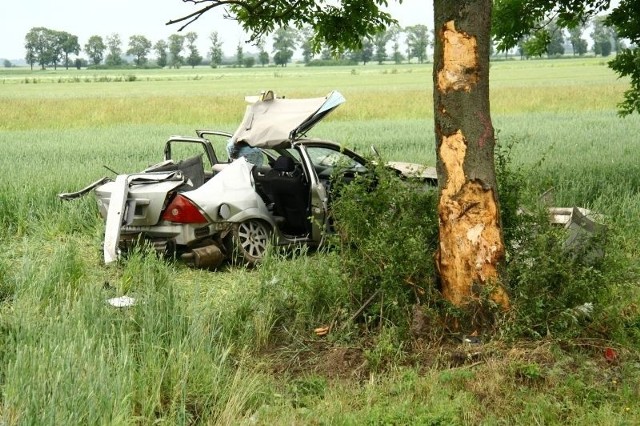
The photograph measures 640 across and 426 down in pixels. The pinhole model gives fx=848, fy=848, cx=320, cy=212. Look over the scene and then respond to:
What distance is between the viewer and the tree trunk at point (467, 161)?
568cm

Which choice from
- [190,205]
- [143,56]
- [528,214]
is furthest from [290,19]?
[143,56]

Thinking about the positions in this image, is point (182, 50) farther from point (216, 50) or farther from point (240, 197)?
point (240, 197)

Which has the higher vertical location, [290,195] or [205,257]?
[290,195]

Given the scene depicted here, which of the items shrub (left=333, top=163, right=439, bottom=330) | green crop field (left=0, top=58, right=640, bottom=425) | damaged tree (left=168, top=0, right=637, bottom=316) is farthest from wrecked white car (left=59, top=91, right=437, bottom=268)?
damaged tree (left=168, top=0, right=637, bottom=316)

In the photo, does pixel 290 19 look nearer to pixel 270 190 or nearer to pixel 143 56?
pixel 270 190

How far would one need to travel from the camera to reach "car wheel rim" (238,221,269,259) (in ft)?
27.8

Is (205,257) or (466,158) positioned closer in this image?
(466,158)

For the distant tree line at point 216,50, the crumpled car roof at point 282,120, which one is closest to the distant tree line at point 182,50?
the distant tree line at point 216,50

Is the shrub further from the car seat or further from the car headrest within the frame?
the car headrest

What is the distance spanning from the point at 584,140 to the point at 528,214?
44.9 ft

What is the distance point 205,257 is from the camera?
8.16m

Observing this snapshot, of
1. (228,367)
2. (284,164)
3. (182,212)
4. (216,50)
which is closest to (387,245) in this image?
(228,367)

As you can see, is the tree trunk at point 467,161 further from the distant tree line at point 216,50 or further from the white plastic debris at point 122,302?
the distant tree line at point 216,50

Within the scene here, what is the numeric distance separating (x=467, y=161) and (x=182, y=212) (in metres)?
3.35
